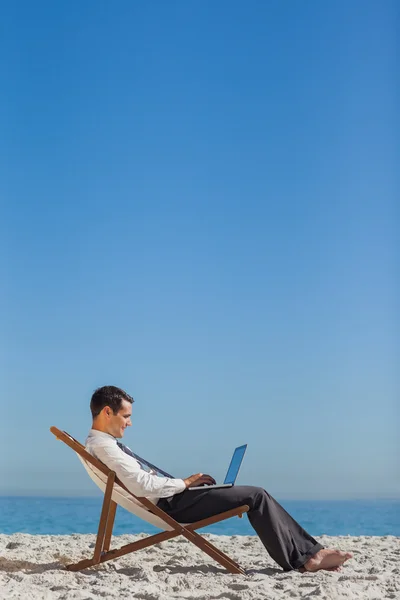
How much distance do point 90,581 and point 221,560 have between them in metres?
0.72

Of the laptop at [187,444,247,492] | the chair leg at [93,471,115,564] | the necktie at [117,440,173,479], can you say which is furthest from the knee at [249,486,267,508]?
the chair leg at [93,471,115,564]

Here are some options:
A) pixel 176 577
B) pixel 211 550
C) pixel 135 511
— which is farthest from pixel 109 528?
pixel 211 550

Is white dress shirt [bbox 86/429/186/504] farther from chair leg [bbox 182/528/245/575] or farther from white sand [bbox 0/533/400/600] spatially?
white sand [bbox 0/533/400/600]

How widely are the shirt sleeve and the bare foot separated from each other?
0.80m

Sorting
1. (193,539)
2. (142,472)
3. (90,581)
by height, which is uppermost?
(142,472)

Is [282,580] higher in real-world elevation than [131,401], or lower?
lower

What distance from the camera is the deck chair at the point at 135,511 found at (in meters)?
4.01

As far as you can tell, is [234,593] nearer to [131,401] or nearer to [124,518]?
[131,401]

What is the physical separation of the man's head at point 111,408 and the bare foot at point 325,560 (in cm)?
127

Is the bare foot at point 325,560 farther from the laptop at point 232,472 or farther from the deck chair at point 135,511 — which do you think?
the laptop at point 232,472

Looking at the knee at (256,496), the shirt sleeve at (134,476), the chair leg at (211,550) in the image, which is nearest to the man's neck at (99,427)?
the shirt sleeve at (134,476)

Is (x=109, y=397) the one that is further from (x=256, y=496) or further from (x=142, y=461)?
(x=256, y=496)

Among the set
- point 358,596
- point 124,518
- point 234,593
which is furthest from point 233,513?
point 124,518

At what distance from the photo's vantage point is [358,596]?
140 inches
